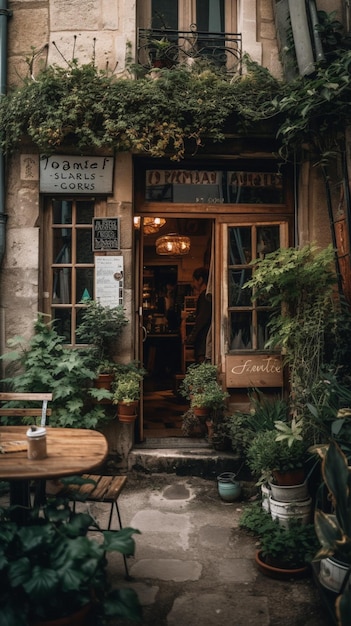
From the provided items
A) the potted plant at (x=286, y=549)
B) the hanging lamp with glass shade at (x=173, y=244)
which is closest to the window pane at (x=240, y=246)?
the potted plant at (x=286, y=549)

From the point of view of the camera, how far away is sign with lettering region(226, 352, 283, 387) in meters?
6.31

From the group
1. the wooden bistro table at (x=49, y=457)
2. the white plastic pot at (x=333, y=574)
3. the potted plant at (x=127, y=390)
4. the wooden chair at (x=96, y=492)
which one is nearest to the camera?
the wooden bistro table at (x=49, y=457)

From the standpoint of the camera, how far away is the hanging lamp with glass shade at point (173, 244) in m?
9.93

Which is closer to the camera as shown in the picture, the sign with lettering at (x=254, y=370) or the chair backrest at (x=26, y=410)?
the chair backrest at (x=26, y=410)

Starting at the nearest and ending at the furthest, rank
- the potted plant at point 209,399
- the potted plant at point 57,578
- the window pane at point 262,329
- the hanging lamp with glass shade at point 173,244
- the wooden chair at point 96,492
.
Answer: the potted plant at point 57,578, the wooden chair at point 96,492, the potted plant at point 209,399, the window pane at point 262,329, the hanging lamp with glass shade at point 173,244

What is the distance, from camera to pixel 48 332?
19.8 feet

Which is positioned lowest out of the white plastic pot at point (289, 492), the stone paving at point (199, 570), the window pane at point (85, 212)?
the stone paving at point (199, 570)

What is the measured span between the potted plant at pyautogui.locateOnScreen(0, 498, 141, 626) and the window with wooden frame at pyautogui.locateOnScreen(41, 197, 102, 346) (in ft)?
11.0

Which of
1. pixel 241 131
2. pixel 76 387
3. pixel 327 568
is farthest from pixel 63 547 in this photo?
pixel 241 131

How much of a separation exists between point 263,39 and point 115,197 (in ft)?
8.18

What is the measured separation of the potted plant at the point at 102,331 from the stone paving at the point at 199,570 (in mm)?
1344

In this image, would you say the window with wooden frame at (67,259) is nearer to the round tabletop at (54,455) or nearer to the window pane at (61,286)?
the window pane at (61,286)

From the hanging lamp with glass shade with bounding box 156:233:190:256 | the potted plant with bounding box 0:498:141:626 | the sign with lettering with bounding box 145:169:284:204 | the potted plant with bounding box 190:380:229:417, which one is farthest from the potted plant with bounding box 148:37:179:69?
the potted plant with bounding box 0:498:141:626

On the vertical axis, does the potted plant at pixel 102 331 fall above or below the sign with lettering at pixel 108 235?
below
